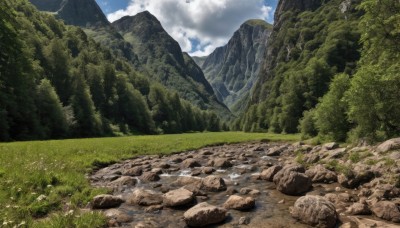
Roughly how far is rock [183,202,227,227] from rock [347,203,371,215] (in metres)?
6.00

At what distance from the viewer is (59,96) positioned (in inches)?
3403

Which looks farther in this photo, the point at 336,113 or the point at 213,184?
the point at 336,113

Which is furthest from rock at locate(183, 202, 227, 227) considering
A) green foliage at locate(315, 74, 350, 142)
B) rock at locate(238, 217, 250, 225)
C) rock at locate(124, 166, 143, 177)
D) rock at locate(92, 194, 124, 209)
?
green foliage at locate(315, 74, 350, 142)

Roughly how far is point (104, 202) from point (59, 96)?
79802 millimetres

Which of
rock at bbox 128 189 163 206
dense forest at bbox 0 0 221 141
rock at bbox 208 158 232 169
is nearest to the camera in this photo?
rock at bbox 128 189 163 206

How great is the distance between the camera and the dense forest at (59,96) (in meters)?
53.2

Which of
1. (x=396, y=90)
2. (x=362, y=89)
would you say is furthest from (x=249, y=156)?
(x=396, y=90)

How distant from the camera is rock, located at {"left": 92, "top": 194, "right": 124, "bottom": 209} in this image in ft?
49.1

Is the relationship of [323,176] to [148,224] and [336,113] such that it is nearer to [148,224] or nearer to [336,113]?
[148,224]

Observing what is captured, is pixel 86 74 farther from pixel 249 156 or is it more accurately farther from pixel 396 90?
pixel 396 90

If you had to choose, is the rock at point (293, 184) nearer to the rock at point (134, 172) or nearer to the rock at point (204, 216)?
the rock at point (204, 216)

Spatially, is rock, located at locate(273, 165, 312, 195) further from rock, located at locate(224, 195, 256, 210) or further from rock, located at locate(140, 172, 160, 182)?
rock, located at locate(140, 172, 160, 182)

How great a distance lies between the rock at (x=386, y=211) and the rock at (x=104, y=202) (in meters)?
12.4

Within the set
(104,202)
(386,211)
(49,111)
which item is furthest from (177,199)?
(49,111)
